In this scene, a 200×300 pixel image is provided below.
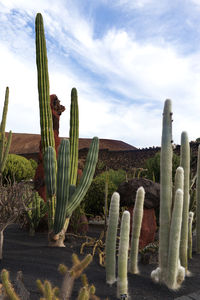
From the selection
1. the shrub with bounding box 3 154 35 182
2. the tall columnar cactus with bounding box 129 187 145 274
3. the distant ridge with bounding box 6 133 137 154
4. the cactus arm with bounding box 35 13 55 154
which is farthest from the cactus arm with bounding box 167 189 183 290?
the distant ridge with bounding box 6 133 137 154

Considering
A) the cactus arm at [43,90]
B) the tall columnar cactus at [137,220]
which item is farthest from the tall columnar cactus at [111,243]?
the cactus arm at [43,90]

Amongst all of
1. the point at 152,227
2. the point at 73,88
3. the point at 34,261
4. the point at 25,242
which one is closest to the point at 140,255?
the point at 152,227

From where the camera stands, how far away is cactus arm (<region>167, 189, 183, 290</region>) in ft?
10.3

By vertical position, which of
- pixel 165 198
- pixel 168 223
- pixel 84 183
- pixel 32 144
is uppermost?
pixel 32 144

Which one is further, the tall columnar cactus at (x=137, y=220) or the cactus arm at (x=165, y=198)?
the tall columnar cactus at (x=137, y=220)

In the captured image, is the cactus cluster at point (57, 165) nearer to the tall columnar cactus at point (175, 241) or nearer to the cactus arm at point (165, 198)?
the cactus arm at point (165, 198)

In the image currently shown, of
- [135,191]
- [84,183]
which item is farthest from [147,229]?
[84,183]

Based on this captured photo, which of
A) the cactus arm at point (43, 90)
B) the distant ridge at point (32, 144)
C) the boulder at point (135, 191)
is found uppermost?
the distant ridge at point (32, 144)

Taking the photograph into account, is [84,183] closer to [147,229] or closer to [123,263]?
[147,229]

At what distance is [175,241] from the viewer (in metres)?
3.15

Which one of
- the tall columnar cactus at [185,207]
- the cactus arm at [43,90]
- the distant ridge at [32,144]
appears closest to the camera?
the tall columnar cactus at [185,207]

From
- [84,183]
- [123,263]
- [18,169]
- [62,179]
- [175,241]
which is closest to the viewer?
[123,263]

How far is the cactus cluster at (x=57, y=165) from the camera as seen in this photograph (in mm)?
4289

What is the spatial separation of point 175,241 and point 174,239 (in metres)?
0.02
